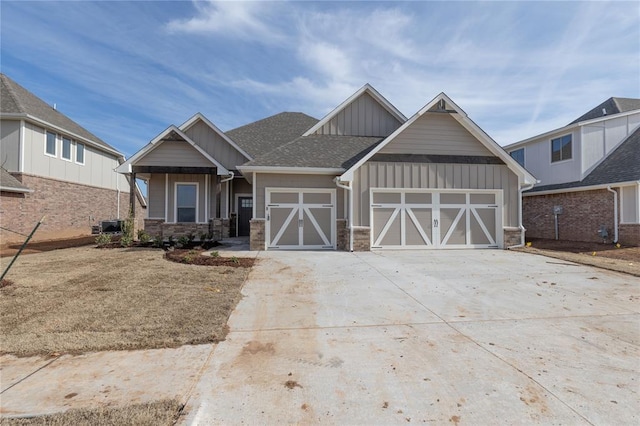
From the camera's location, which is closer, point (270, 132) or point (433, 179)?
point (433, 179)

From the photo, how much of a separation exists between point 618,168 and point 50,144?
27.8 meters

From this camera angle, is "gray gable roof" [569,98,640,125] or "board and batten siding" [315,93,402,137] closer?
"board and batten siding" [315,93,402,137]

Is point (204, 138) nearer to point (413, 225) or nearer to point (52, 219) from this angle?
point (52, 219)

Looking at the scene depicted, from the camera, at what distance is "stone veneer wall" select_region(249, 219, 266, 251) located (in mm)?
11359

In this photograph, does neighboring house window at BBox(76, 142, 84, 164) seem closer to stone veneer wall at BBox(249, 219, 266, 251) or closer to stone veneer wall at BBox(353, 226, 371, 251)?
stone veneer wall at BBox(249, 219, 266, 251)

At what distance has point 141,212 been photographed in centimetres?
2359

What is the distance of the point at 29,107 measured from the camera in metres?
16.7

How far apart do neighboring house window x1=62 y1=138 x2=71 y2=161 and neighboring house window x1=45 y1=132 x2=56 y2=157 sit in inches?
27.8

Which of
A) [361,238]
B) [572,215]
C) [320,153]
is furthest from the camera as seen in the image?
[572,215]

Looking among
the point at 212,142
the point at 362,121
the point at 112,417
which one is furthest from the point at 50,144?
the point at 112,417

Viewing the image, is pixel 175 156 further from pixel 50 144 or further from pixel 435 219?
pixel 435 219

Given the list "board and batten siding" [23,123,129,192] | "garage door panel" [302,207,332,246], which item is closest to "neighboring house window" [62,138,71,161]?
"board and batten siding" [23,123,129,192]

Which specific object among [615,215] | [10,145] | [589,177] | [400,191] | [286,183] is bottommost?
[615,215]

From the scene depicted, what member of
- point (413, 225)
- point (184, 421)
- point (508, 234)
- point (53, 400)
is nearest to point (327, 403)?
point (184, 421)
